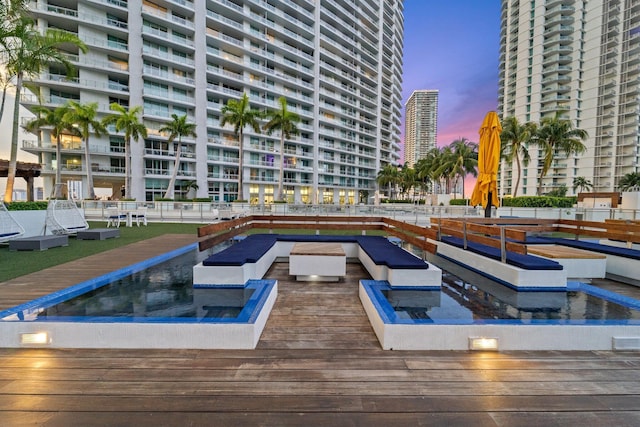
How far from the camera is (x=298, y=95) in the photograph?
57.9 meters

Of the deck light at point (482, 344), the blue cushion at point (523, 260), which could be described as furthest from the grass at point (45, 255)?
the blue cushion at point (523, 260)

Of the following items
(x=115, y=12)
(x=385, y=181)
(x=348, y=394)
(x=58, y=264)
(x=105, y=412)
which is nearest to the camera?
(x=105, y=412)

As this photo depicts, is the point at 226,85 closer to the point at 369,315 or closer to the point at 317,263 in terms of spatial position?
the point at 317,263

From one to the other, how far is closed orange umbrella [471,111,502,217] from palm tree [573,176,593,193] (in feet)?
278

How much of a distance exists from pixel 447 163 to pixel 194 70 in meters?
44.7

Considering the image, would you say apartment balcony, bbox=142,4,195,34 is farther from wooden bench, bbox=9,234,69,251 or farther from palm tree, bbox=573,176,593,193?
palm tree, bbox=573,176,593,193

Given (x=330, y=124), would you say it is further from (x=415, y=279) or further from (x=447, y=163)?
(x=415, y=279)

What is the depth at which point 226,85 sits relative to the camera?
5009 cm

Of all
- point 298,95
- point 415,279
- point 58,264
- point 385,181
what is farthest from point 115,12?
point 385,181

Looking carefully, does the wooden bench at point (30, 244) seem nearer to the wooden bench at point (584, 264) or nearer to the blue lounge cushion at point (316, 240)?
the blue lounge cushion at point (316, 240)

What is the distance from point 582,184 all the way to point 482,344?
91610 mm

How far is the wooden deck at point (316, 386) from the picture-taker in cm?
230

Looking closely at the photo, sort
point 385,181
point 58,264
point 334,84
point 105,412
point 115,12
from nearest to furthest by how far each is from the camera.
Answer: point 105,412 → point 58,264 → point 115,12 → point 334,84 → point 385,181

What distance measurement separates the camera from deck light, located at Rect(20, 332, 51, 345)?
336 centimetres
